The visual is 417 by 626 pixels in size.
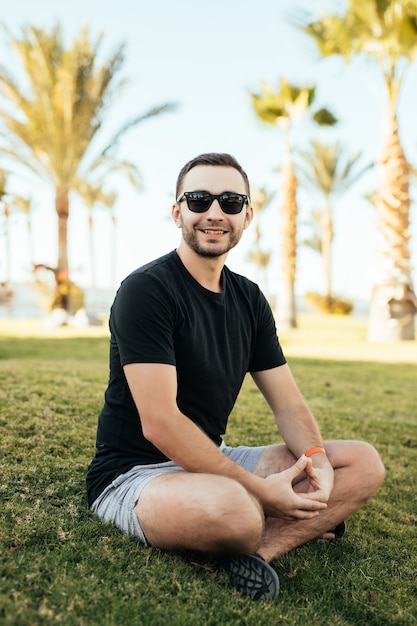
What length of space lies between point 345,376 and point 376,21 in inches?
406

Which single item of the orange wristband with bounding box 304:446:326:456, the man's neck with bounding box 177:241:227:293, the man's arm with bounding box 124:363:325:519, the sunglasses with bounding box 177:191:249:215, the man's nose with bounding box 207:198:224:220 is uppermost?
the sunglasses with bounding box 177:191:249:215

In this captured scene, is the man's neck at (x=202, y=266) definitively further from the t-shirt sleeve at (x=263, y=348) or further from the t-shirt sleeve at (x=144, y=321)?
the t-shirt sleeve at (x=263, y=348)

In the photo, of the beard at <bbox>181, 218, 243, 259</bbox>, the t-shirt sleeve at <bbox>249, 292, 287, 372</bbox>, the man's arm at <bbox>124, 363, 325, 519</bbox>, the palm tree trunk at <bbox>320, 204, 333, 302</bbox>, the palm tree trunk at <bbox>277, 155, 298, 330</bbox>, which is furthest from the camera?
the palm tree trunk at <bbox>320, 204, 333, 302</bbox>

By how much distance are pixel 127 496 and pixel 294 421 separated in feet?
3.23

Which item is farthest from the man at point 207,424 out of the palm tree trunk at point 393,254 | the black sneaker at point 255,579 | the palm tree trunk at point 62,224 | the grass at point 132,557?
the palm tree trunk at point 62,224

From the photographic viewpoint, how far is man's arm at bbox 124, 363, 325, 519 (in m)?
2.53

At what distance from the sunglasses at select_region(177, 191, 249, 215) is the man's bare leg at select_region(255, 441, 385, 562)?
1.32m

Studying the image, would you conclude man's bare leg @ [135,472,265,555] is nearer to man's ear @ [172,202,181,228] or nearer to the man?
the man

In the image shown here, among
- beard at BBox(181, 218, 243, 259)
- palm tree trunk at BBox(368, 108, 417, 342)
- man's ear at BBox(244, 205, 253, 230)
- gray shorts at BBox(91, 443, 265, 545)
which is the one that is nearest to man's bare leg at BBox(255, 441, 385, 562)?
gray shorts at BBox(91, 443, 265, 545)

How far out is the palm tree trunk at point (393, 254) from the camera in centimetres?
1605

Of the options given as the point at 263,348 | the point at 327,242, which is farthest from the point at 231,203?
the point at 327,242

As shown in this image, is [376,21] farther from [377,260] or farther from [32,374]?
[32,374]

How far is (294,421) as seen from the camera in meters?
3.17

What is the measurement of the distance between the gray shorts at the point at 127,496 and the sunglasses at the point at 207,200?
49.0 inches
